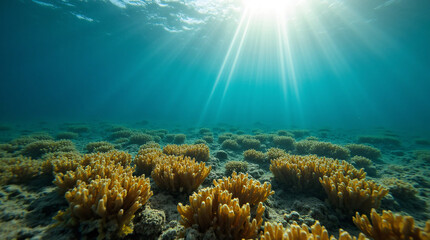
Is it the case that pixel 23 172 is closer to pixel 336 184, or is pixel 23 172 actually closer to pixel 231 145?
pixel 336 184

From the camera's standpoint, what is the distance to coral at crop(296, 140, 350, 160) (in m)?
7.69

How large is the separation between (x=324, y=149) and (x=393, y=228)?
7.19 metres

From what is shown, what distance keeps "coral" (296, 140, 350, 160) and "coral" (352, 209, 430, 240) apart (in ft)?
22.2

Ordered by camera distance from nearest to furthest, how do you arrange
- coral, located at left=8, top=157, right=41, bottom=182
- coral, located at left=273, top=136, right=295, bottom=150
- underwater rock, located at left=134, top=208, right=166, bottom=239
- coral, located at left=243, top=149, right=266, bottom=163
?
1. underwater rock, located at left=134, top=208, right=166, bottom=239
2. coral, located at left=8, top=157, right=41, bottom=182
3. coral, located at left=243, top=149, right=266, bottom=163
4. coral, located at left=273, top=136, right=295, bottom=150

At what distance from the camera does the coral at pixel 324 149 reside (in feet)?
25.2

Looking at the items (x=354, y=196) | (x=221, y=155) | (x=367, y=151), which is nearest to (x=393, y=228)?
(x=354, y=196)

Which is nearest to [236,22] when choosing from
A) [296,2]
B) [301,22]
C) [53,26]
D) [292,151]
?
[296,2]


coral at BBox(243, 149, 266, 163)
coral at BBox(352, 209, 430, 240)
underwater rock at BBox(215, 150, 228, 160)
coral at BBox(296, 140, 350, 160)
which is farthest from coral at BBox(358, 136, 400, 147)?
coral at BBox(352, 209, 430, 240)

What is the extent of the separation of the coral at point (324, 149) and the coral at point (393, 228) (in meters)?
6.78

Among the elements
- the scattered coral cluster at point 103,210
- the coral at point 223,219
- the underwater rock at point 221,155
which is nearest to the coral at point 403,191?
the coral at point 223,219

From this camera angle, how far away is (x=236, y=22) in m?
27.2

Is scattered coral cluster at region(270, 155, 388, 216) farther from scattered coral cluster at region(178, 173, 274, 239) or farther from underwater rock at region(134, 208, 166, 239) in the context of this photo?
underwater rock at region(134, 208, 166, 239)

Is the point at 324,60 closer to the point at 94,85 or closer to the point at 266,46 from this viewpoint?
the point at 266,46

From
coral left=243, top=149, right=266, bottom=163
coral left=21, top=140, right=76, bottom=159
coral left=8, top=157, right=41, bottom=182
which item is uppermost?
coral left=243, top=149, right=266, bottom=163
